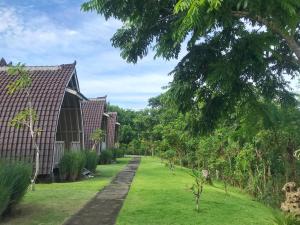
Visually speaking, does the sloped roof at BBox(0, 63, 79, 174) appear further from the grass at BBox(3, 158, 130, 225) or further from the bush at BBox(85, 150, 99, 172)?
the bush at BBox(85, 150, 99, 172)

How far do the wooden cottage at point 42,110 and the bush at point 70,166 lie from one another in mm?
409

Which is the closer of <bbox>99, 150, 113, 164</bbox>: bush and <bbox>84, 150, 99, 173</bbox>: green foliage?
<bbox>84, 150, 99, 173</bbox>: green foliage

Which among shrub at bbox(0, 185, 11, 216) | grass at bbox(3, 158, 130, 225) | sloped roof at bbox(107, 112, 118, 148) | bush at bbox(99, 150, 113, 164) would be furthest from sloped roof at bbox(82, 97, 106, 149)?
shrub at bbox(0, 185, 11, 216)

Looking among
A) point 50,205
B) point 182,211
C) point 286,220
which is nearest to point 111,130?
point 50,205

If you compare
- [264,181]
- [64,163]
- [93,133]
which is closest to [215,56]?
[264,181]

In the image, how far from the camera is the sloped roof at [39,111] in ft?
59.8

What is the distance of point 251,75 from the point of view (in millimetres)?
8086

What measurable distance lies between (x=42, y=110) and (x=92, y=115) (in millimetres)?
16909

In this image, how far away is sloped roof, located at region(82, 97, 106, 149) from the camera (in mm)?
34125

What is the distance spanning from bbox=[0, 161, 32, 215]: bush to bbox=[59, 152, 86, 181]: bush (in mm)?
8463

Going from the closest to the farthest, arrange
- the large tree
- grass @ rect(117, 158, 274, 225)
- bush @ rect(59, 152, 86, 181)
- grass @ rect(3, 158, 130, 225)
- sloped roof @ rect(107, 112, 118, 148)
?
1. the large tree
2. grass @ rect(3, 158, 130, 225)
3. grass @ rect(117, 158, 274, 225)
4. bush @ rect(59, 152, 86, 181)
5. sloped roof @ rect(107, 112, 118, 148)

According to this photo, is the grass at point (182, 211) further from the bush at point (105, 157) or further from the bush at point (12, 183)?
the bush at point (105, 157)

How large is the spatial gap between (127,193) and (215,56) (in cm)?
764

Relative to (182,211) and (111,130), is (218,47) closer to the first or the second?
(182,211)
